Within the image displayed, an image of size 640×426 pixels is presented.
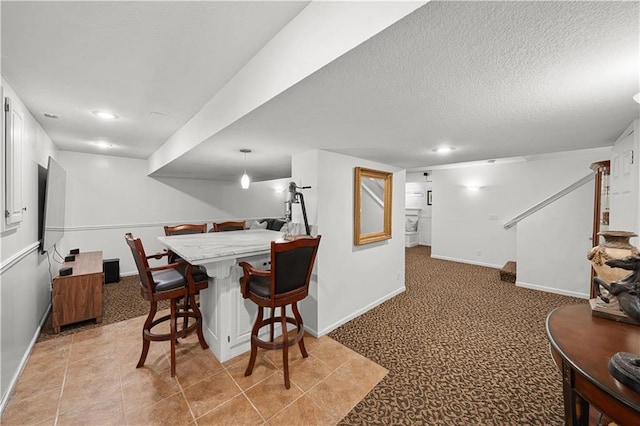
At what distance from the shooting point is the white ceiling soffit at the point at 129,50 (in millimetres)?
1175

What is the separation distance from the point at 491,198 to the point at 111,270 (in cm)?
798

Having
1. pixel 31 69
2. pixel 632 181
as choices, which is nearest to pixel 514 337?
pixel 632 181

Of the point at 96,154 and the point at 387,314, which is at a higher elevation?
the point at 96,154

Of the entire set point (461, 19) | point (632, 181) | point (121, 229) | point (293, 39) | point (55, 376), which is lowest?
point (55, 376)

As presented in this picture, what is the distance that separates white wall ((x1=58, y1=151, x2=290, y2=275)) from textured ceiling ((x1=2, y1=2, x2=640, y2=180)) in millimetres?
2487

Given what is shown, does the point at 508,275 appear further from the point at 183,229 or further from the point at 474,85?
the point at 183,229

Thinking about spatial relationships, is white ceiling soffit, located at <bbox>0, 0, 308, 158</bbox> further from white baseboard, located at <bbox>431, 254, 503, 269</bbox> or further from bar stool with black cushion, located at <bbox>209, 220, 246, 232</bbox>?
white baseboard, located at <bbox>431, 254, 503, 269</bbox>

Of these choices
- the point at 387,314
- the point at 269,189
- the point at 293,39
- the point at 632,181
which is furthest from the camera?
the point at 269,189

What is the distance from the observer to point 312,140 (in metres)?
2.30

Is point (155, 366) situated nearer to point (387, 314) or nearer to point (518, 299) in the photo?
point (387, 314)

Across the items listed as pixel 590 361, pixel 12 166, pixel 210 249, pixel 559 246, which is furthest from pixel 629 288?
pixel 559 246

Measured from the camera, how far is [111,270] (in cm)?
433

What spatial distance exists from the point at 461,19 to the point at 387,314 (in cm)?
314

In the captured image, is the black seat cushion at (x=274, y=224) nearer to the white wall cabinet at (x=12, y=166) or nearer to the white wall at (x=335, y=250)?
the white wall at (x=335, y=250)
